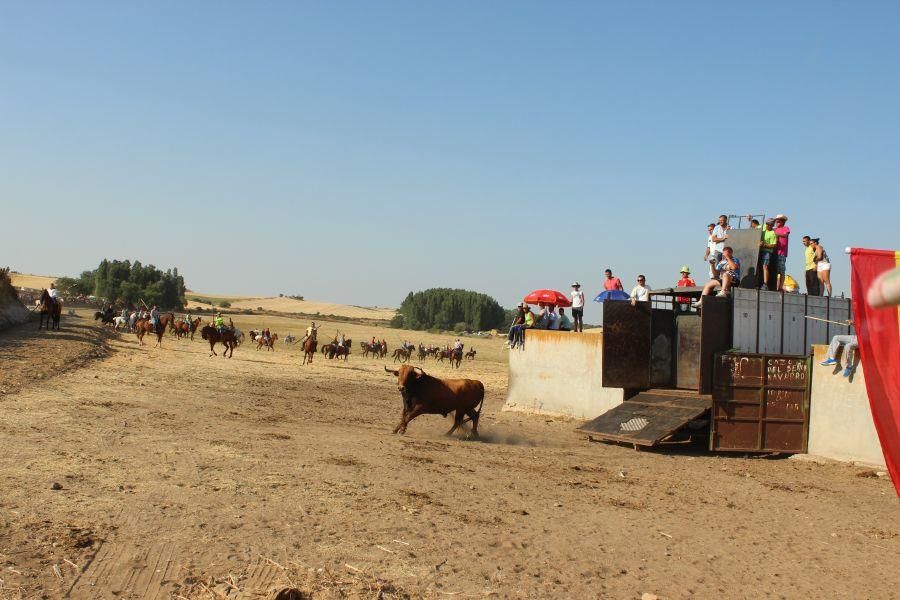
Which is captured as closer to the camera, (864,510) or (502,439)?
(864,510)

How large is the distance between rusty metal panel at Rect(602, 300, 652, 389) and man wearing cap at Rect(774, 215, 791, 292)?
2970 millimetres

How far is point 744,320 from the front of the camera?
15938 mm

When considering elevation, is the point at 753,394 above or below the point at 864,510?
above

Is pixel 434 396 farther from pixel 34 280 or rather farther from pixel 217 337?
pixel 34 280

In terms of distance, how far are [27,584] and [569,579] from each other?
4.13 m

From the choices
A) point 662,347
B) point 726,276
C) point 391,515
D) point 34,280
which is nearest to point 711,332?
point 726,276

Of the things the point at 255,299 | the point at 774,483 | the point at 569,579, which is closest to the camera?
the point at 569,579

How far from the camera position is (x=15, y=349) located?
22250mm

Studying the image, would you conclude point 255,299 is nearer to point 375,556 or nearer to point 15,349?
point 15,349

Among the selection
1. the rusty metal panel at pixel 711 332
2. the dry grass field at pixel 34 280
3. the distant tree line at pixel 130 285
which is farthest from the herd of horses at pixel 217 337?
the dry grass field at pixel 34 280

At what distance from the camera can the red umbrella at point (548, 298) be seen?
2433 centimetres

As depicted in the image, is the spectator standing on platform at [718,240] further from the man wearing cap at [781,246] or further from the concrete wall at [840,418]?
the concrete wall at [840,418]

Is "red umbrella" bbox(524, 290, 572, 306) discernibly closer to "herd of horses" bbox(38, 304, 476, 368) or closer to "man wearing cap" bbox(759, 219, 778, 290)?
"man wearing cap" bbox(759, 219, 778, 290)

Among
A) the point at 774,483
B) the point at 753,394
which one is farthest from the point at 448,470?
the point at 753,394
